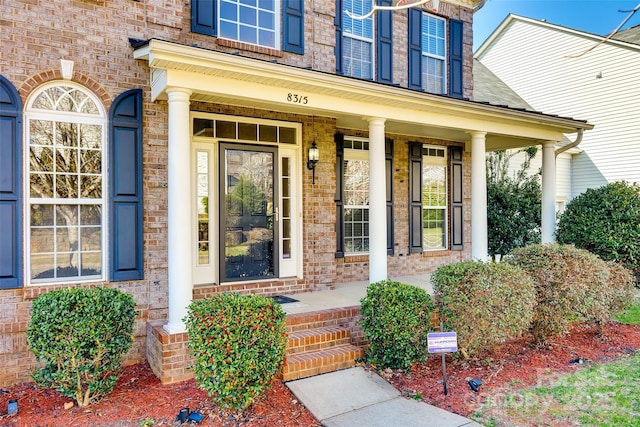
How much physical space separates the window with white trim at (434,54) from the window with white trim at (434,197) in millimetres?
1298

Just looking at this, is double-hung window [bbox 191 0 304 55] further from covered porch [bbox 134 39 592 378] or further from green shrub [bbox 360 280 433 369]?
green shrub [bbox 360 280 433 369]

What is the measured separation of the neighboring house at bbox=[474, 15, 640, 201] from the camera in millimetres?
14117

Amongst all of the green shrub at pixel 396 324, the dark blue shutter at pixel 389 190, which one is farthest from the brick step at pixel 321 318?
the dark blue shutter at pixel 389 190

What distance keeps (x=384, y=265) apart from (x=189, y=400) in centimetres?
325

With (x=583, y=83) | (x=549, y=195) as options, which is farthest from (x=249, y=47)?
(x=583, y=83)

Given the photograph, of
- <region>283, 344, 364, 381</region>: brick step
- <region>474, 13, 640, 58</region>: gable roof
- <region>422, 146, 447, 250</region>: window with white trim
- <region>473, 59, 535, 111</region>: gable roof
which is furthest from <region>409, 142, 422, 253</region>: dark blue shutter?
<region>474, 13, 640, 58</region>: gable roof

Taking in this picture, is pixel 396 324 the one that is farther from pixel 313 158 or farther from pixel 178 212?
pixel 313 158

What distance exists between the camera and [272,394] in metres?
4.36

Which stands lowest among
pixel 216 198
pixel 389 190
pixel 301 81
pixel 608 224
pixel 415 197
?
pixel 608 224

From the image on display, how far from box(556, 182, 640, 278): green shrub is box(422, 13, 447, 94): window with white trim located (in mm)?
3520

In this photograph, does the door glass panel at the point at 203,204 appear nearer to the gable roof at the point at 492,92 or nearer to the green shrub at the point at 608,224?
the green shrub at the point at 608,224

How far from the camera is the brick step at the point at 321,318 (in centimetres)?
530

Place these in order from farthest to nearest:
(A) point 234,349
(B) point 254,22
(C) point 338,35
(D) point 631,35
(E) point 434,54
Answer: (D) point 631,35, (E) point 434,54, (C) point 338,35, (B) point 254,22, (A) point 234,349

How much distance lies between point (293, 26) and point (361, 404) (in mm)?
5308
